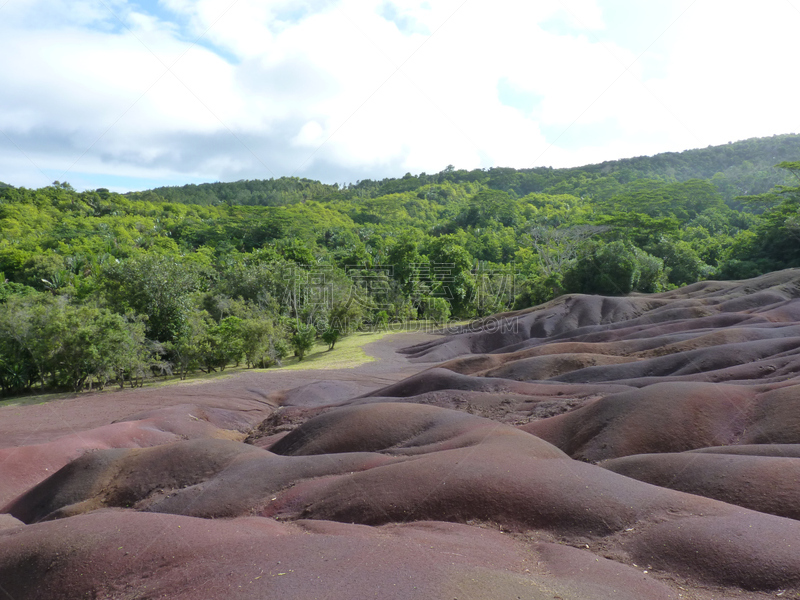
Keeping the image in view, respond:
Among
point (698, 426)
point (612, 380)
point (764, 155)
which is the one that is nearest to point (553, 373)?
point (612, 380)

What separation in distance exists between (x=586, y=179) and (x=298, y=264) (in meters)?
81.8

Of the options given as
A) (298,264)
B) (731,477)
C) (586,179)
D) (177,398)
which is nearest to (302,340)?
(177,398)

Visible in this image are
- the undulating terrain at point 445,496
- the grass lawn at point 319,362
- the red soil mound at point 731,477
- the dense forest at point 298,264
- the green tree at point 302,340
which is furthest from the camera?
the green tree at point 302,340

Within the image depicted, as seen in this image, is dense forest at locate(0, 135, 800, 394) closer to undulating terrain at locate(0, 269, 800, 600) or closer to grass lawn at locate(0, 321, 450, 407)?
grass lawn at locate(0, 321, 450, 407)

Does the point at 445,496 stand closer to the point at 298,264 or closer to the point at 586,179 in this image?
the point at 298,264

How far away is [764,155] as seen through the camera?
103000 mm

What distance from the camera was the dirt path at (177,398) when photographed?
55.0 feet

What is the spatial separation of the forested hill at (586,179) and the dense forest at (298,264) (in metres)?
2.33

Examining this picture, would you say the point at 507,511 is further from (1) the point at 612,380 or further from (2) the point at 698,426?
(1) the point at 612,380

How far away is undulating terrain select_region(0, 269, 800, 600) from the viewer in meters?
4.96

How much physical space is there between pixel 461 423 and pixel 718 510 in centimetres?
541

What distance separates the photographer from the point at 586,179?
106562 mm

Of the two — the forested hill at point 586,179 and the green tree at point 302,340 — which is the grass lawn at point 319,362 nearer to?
the green tree at point 302,340

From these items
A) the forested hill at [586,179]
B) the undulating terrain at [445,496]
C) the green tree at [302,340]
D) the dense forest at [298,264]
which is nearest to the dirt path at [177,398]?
the undulating terrain at [445,496]
